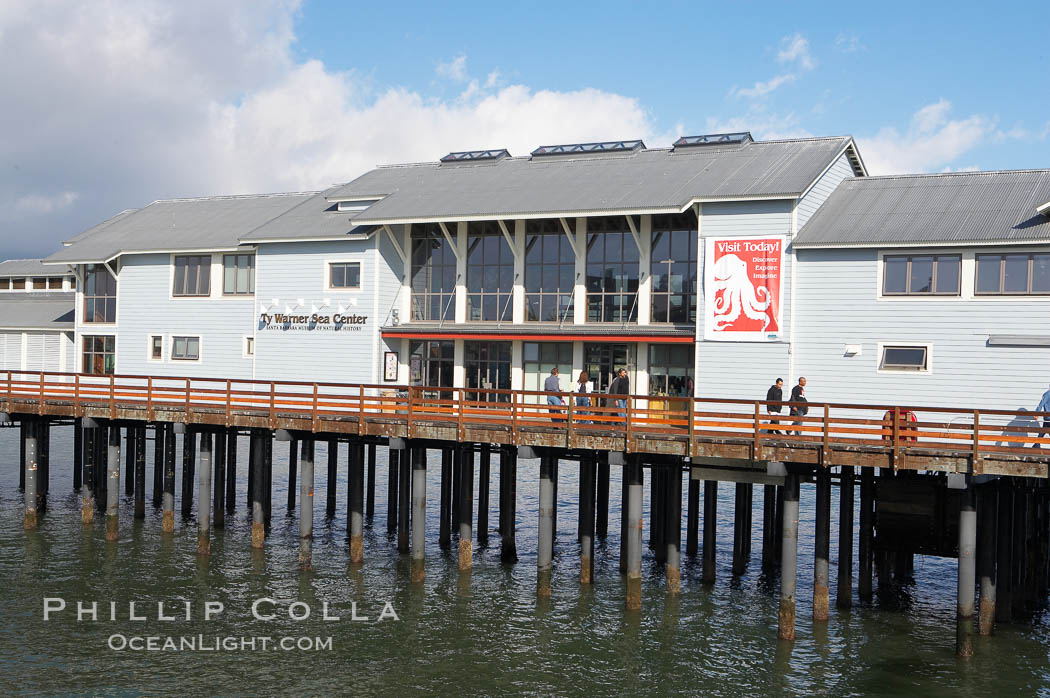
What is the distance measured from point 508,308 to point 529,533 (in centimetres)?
732

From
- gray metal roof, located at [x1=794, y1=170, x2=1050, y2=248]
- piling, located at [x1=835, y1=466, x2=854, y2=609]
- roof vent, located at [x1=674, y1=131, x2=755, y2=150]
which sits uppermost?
roof vent, located at [x1=674, y1=131, x2=755, y2=150]

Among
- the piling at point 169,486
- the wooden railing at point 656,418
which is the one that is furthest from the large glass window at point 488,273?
the piling at point 169,486

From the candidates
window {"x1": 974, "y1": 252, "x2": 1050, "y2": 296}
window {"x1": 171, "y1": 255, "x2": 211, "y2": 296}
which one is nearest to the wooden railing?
window {"x1": 974, "y1": 252, "x2": 1050, "y2": 296}

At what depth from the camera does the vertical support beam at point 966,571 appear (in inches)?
779

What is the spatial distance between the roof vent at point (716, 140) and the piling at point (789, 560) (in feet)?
54.6

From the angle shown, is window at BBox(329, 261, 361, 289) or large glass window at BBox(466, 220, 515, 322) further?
window at BBox(329, 261, 361, 289)

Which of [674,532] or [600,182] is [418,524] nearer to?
[674,532]

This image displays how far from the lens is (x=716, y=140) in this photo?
115ft

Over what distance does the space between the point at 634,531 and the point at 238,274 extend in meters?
21.5

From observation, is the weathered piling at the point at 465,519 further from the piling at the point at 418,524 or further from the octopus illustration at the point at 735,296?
the octopus illustration at the point at 735,296

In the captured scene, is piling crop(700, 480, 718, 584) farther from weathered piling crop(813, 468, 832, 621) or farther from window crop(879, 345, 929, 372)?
→ window crop(879, 345, 929, 372)

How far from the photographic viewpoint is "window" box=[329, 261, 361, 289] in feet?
115

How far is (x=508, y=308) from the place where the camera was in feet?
111

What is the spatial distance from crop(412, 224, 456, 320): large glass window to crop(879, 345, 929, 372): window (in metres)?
14.2
